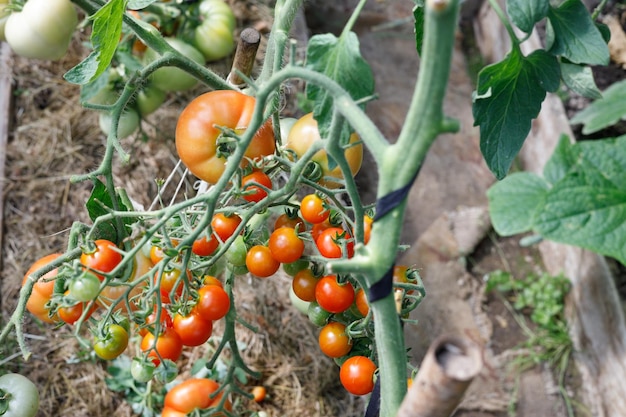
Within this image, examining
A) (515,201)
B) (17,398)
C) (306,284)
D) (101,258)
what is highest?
(101,258)

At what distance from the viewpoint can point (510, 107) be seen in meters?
1.00

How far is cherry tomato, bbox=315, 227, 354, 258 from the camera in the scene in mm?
877

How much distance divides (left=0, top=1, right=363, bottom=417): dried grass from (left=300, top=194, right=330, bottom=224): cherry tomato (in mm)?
630

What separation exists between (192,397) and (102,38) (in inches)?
24.9

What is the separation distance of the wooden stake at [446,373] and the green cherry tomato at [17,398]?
0.76 metres

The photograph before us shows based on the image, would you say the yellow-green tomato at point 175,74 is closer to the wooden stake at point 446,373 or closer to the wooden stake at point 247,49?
the wooden stake at point 247,49

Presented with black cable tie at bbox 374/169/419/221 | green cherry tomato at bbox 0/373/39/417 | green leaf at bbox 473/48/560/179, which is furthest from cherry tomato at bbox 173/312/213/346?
green leaf at bbox 473/48/560/179

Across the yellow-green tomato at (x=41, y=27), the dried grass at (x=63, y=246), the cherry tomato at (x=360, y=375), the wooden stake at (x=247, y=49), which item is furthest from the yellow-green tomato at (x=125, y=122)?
the cherry tomato at (x=360, y=375)

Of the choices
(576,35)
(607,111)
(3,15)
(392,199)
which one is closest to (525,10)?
(576,35)

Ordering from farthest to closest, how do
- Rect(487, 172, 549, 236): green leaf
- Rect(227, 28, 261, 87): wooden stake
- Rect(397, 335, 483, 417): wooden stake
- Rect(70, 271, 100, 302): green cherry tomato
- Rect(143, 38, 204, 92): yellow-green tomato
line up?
Rect(143, 38, 204, 92): yellow-green tomato, Rect(487, 172, 549, 236): green leaf, Rect(227, 28, 261, 87): wooden stake, Rect(70, 271, 100, 302): green cherry tomato, Rect(397, 335, 483, 417): wooden stake

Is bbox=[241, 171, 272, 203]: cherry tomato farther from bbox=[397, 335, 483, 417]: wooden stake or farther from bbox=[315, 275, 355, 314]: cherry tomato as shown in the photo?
bbox=[397, 335, 483, 417]: wooden stake

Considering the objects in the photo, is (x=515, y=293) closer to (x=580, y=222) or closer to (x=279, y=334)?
(x=279, y=334)

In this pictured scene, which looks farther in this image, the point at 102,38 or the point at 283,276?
the point at 283,276

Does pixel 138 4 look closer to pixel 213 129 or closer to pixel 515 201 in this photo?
pixel 213 129
